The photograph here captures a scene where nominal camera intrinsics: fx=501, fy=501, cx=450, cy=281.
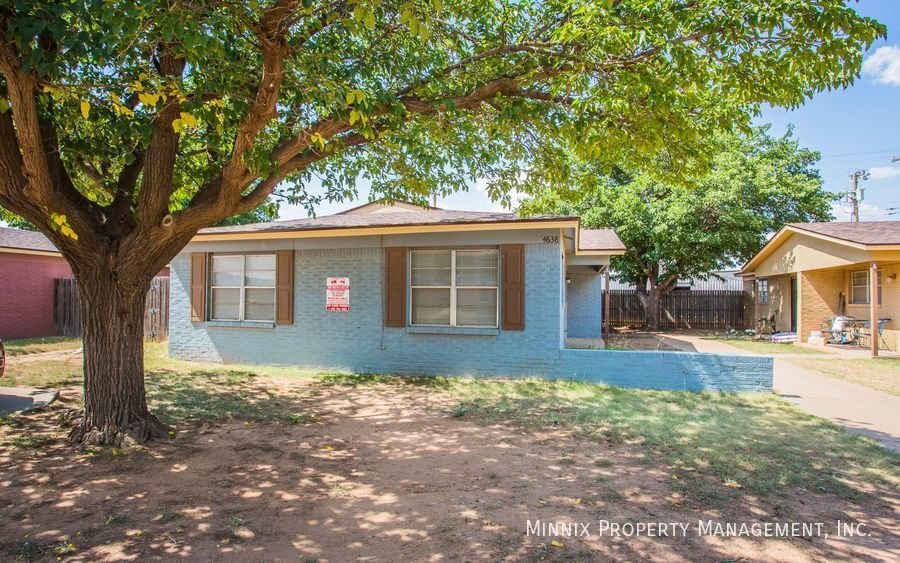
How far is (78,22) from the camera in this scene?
4801 millimetres

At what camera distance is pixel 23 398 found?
7461mm

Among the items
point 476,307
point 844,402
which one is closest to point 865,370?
point 844,402

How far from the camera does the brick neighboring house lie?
52.4ft

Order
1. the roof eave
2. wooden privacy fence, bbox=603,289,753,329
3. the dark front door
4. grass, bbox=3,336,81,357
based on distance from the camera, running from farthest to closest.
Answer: wooden privacy fence, bbox=603,289,753,329 < the dark front door < grass, bbox=3,336,81,357 < the roof eave

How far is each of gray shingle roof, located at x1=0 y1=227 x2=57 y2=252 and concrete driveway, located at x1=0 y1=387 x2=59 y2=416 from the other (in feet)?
33.9

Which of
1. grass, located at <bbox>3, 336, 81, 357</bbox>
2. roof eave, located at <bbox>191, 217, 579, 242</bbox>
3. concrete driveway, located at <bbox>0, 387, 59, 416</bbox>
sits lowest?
concrete driveway, located at <bbox>0, 387, 59, 416</bbox>

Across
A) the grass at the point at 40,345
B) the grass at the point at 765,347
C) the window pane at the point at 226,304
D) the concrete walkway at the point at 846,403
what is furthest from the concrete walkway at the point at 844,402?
the grass at the point at 40,345

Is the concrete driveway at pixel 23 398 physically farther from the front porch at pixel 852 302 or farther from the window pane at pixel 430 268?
the front porch at pixel 852 302

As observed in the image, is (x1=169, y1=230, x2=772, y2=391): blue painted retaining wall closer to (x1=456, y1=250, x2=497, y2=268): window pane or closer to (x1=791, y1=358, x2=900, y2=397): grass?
(x1=456, y1=250, x2=497, y2=268): window pane

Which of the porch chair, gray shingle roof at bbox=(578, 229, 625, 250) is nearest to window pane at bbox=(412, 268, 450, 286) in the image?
gray shingle roof at bbox=(578, 229, 625, 250)

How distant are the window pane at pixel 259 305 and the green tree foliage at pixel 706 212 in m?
12.2

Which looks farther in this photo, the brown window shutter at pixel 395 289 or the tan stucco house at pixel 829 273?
the tan stucco house at pixel 829 273

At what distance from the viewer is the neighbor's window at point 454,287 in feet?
31.6

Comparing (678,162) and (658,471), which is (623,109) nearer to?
(678,162)
